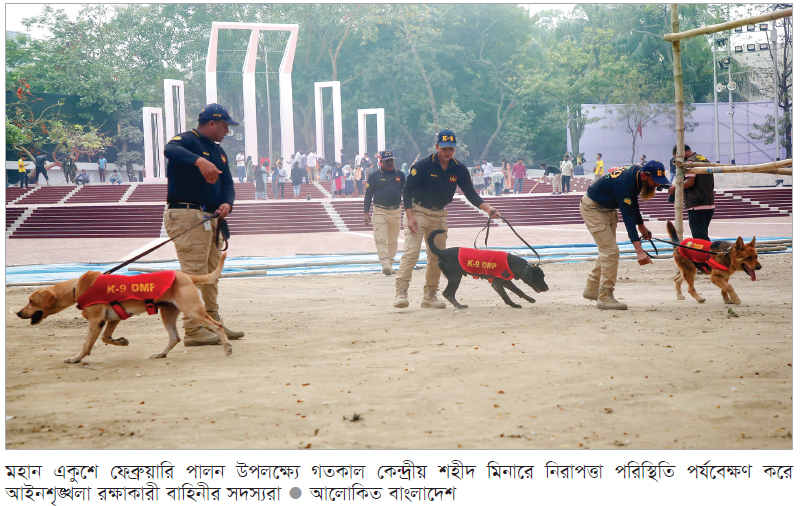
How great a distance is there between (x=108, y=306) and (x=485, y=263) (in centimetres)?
368

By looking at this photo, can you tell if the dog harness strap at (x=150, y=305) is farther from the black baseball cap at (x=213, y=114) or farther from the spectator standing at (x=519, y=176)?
the spectator standing at (x=519, y=176)

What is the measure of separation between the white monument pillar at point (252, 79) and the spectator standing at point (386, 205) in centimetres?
2421

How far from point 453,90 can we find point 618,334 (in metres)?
48.6

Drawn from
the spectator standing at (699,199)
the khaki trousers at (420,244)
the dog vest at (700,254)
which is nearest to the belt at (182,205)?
the khaki trousers at (420,244)

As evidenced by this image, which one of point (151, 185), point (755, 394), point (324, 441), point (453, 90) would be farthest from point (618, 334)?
point (453, 90)

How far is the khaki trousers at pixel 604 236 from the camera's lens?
6980 millimetres

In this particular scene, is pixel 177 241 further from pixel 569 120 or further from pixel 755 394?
pixel 569 120

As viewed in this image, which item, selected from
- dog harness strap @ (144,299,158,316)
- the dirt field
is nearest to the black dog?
the dirt field

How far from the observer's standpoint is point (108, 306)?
5031 millimetres

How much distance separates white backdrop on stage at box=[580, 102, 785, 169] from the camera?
39594 millimetres

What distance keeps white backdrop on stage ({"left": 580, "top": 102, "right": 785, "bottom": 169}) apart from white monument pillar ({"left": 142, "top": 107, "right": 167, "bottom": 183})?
25.5m

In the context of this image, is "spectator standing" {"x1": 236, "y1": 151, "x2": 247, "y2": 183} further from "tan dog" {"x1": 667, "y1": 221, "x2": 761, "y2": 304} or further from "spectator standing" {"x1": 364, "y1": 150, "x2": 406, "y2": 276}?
"tan dog" {"x1": 667, "y1": 221, "x2": 761, "y2": 304}

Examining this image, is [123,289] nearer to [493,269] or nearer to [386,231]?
[493,269]

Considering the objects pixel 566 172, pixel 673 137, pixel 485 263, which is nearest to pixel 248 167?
pixel 566 172
